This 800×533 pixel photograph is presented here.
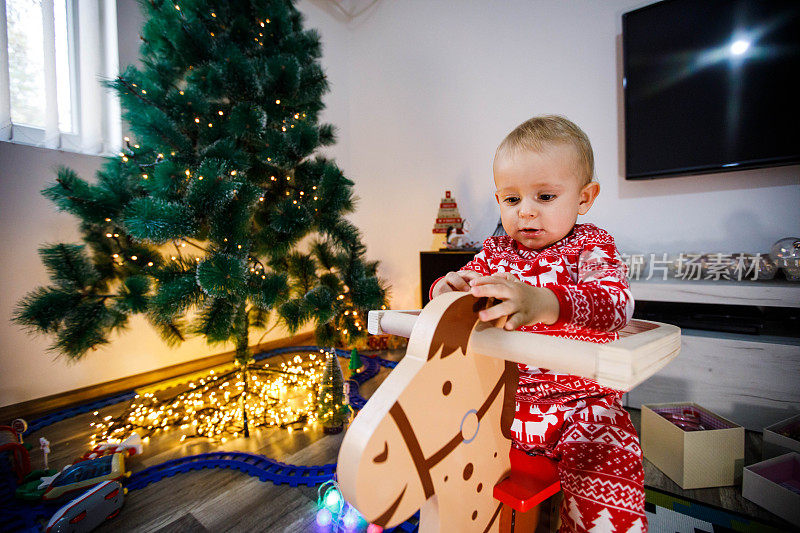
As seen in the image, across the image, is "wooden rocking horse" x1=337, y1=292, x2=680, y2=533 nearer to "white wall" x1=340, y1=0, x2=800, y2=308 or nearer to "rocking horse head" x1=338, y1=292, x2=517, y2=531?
"rocking horse head" x1=338, y1=292, x2=517, y2=531

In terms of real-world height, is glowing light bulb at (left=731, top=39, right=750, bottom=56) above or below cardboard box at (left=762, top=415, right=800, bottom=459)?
above

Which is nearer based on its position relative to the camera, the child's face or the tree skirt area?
the child's face

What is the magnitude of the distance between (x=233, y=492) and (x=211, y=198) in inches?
34.0

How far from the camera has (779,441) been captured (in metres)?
1.02

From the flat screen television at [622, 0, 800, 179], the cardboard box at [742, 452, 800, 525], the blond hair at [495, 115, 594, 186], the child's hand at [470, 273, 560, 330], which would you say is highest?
the flat screen television at [622, 0, 800, 179]

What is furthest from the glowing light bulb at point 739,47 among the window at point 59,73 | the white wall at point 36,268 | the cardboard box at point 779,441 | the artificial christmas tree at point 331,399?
the white wall at point 36,268

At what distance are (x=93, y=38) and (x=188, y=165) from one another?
3.19 ft

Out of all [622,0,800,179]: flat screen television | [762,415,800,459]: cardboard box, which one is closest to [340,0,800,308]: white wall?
[622,0,800,179]: flat screen television

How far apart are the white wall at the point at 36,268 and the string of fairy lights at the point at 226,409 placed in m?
0.26

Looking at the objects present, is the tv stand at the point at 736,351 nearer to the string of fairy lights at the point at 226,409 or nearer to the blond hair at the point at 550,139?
the blond hair at the point at 550,139

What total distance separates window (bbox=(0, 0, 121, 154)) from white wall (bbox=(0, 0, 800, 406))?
2.8 inches

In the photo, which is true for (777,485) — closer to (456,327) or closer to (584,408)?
(584,408)

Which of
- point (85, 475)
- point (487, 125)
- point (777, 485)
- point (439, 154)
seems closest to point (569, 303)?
point (777, 485)

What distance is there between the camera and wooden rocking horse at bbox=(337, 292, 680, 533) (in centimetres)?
31
